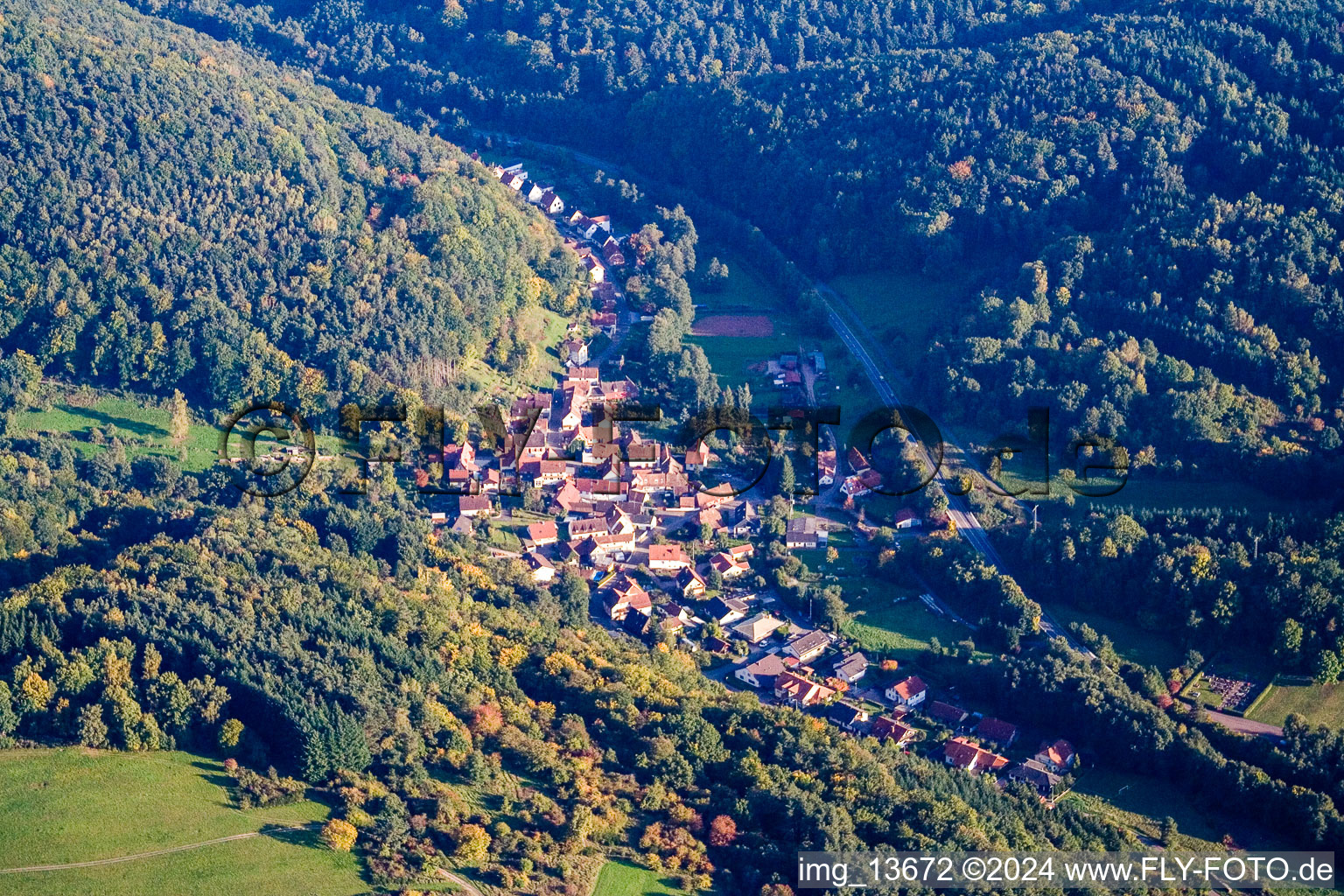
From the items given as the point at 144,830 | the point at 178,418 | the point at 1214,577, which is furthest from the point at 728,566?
the point at 144,830

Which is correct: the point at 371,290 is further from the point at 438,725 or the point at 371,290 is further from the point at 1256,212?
the point at 1256,212

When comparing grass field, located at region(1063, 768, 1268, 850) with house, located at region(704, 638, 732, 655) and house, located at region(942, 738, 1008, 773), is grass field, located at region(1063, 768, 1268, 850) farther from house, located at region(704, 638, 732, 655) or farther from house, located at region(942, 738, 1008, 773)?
house, located at region(704, 638, 732, 655)

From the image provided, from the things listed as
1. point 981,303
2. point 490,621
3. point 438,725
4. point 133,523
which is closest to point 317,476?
point 133,523

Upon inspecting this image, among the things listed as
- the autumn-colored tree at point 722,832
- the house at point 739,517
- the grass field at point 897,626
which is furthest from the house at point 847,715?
the house at point 739,517

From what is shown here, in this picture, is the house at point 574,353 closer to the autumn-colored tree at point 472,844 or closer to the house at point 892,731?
the house at point 892,731

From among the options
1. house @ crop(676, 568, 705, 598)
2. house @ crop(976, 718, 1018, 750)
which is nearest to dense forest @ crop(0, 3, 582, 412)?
house @ crop(676, 568, 705, 598)

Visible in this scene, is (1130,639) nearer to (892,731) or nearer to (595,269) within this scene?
(892,731)
